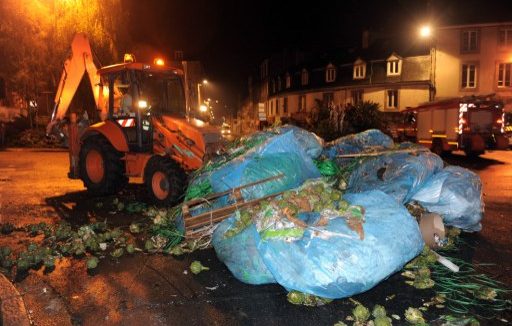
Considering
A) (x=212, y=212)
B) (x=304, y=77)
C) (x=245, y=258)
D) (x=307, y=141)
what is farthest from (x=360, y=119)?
(x=304, y=77)

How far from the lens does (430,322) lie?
3.59 metres

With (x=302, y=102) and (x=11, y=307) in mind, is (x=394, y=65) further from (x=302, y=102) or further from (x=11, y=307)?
(x=11, y=307)

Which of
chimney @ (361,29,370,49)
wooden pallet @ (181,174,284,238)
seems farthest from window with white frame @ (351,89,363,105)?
wooden pallet @ (181,174,284,238)

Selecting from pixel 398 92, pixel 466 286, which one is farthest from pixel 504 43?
pixel 466 286

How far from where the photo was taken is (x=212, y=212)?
4.96m

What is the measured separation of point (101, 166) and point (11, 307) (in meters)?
5.03

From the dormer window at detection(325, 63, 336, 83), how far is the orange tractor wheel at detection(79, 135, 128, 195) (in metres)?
31.1

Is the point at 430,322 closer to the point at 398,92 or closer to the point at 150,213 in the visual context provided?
the point at 150,213

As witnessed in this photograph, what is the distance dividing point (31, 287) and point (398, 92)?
30893 mm

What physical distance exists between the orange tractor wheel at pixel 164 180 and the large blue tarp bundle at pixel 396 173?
2857 millimetres

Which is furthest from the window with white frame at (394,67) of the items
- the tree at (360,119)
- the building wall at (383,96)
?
the tree at (360,119)

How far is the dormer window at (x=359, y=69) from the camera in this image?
34.4m

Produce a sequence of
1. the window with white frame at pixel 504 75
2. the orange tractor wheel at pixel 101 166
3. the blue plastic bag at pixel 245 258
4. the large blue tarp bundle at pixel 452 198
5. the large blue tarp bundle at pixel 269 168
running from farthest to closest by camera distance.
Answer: the window with white frame at pixel 504 75 → the orange tractor wheel at pixel 101 166 → the large blue tarp bundle at pixel 452 198 → the large blue tarp bundle at pixel 269 168 → the blue plastic bag at pixel 245 258

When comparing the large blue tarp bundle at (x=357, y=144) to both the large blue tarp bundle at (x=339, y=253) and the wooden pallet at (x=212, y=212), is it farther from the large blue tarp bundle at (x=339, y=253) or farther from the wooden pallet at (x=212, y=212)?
the large blue tarp bundle at (x=339, y=253)
